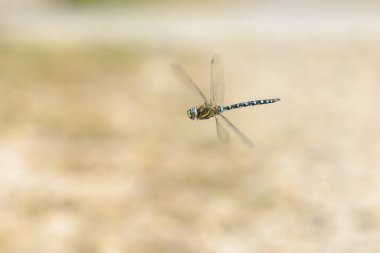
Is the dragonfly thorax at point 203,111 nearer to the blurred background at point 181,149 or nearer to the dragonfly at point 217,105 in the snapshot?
the dragonfly at point 217,105

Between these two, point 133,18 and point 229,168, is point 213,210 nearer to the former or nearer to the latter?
point 229,168

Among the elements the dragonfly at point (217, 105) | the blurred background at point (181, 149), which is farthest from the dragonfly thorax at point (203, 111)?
the blurred background at point (181, 149)

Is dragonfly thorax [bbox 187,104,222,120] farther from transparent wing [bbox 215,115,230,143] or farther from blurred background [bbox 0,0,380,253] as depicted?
blurred background [bbox 0,0,380,253]

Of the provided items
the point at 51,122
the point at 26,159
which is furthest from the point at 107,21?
the point at 26,159

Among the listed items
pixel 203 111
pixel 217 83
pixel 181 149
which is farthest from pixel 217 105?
pixel 181 149

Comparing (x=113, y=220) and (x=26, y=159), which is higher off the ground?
(x=26, y=159)

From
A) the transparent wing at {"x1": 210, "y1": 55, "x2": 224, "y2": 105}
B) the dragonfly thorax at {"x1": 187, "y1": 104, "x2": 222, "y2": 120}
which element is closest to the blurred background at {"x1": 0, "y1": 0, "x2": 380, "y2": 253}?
the transparent wing at {"x1": 210, "y1": 55, "x2": 224, "y2": 105}

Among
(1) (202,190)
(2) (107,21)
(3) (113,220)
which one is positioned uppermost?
(2) (107,21)

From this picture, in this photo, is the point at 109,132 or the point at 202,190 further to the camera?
the point at 109,132
